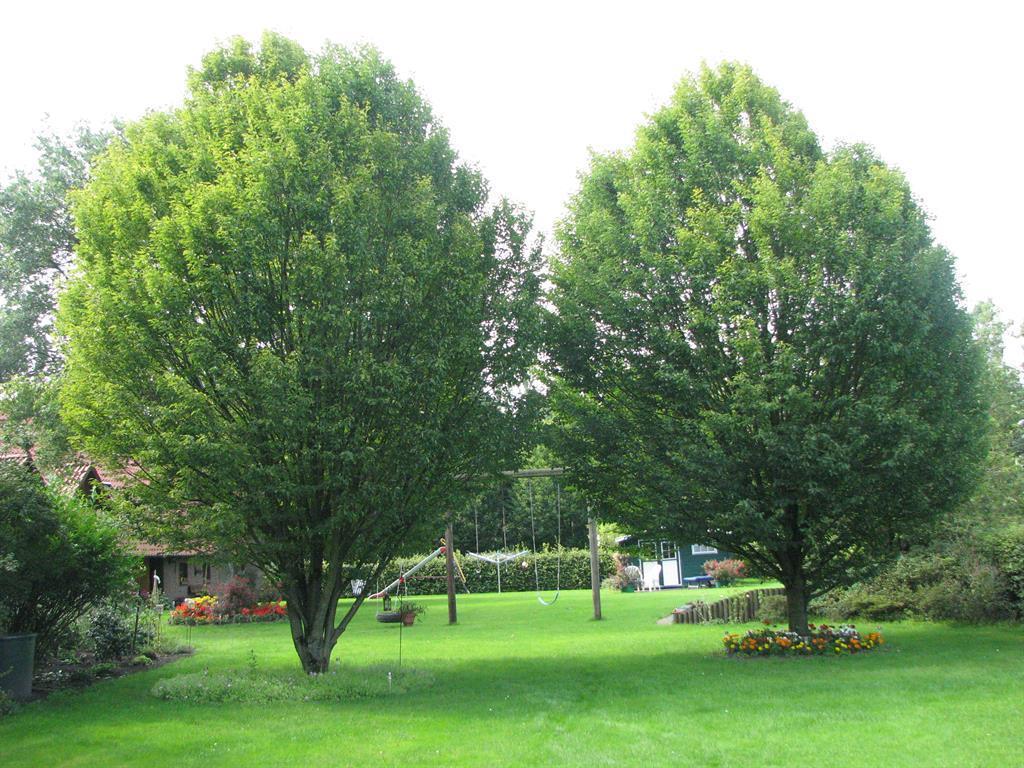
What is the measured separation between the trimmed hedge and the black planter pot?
109 ft

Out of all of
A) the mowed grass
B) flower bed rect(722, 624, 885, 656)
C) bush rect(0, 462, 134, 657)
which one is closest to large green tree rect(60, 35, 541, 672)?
bush rect(0, 462, 134, 657)

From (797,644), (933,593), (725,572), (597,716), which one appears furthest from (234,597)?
(725,572)

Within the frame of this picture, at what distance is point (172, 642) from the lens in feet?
60.1

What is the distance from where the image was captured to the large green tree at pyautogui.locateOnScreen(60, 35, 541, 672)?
476 inches

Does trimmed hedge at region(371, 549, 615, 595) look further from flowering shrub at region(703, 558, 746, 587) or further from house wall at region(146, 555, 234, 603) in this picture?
house wall at region(146, 555, 234, 603)

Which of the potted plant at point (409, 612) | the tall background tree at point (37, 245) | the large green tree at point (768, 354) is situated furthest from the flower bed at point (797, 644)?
the tall background tree at point (37, 245)

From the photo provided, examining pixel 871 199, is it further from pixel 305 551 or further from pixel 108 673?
pixel 108 673

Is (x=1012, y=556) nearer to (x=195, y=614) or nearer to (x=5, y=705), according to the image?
(x=5, y=705)

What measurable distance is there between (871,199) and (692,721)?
10.3m

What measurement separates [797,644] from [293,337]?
1056 centimetres

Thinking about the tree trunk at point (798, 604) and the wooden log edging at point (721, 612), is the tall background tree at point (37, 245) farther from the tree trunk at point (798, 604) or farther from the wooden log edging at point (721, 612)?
the tree trunk at point (798, 604)

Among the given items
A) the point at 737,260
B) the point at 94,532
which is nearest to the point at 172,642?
the point at 94,532

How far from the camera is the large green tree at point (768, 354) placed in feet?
47.2

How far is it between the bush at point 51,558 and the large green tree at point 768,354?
835 centimetres
